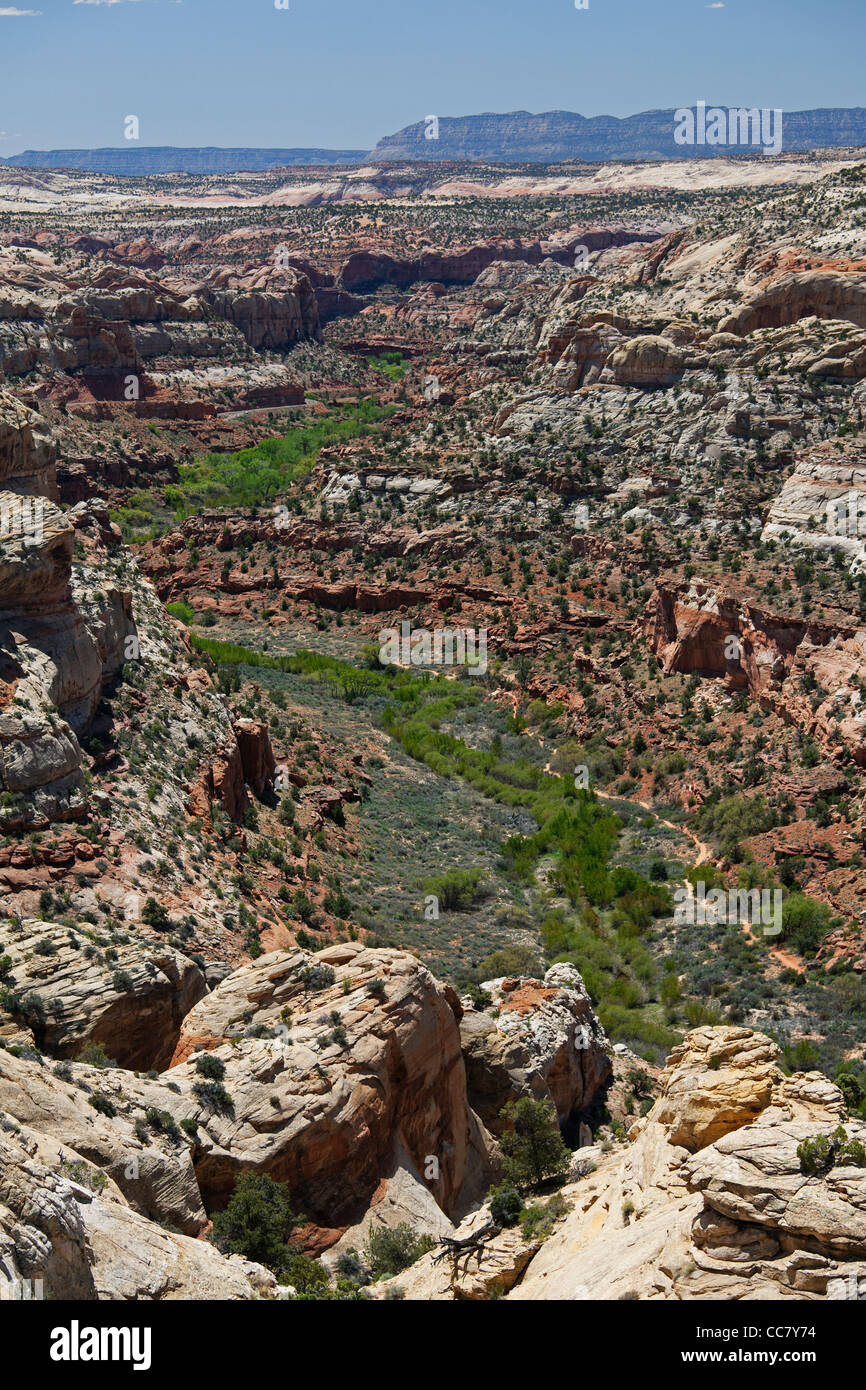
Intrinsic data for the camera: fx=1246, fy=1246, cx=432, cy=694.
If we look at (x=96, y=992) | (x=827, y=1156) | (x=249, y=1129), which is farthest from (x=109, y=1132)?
(x=827, y=1156)

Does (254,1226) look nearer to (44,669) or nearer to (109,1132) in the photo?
(109,1132)

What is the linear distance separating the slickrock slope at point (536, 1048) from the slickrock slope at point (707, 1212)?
504 cm

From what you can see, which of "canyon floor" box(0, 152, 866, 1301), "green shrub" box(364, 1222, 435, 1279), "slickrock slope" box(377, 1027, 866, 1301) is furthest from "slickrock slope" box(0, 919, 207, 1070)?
"slickrock slope" box(377, 1027, 866, 1301)

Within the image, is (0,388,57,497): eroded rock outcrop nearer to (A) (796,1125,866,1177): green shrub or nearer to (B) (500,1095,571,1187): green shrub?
(B) (500,1095,571,1187): green shrub

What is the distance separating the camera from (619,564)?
6319 centimetres

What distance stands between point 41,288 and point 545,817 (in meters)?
89.3

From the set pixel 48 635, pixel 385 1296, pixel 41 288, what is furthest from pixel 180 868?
pixel 41 288

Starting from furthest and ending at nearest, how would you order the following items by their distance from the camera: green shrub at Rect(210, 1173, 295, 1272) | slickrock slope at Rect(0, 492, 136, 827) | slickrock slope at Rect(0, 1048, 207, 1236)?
1. slickrock slope at Rect(0, 492, 136, 827)
2. green shrub at Rect(210, 1173, 295, 1272)
3. slickrock slope at Rect(0, 1048, 207, 1236)

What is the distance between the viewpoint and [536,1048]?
85.5 ft

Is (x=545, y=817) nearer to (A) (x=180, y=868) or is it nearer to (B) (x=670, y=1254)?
(A) (x=180, y=868)

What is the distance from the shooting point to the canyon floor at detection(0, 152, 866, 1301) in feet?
54.8

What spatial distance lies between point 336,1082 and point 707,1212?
26.5 feet

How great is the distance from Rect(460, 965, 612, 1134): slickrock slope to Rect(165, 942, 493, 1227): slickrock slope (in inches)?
36.8

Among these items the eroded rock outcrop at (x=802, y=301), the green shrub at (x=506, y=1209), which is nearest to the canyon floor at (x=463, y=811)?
the green shrub at (x=506, y=1209)
